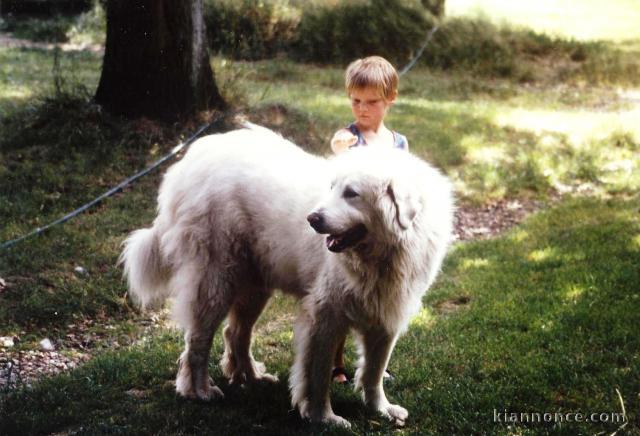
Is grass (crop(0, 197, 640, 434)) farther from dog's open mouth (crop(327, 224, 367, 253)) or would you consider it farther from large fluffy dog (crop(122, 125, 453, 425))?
dog's open mouth (crop(327, 224, 367, 253))

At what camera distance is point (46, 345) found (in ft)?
16.0

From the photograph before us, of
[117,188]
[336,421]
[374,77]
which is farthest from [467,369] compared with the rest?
[117,188]

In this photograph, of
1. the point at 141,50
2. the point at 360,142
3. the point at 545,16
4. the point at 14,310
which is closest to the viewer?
the point at 360,142

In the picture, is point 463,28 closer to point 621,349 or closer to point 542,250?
point 542,250

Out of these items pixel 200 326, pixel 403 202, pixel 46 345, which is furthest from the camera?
pixel 46 345

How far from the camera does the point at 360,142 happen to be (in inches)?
170

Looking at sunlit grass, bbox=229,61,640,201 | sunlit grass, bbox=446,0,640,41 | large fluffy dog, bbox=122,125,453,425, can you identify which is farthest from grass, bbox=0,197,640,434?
sunlit grass, bbox=446,0,640,41

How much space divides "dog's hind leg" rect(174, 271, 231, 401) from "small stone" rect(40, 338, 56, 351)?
4.09ft

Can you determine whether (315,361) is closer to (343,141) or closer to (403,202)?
(403,202)

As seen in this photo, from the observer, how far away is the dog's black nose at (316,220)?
337 cm

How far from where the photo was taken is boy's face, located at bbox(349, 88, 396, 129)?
4215 millimetres

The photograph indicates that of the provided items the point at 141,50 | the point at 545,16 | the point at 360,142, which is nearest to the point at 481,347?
the point at 360,142

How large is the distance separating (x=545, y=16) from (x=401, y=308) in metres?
16.7

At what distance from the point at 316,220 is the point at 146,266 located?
159 centimetres
